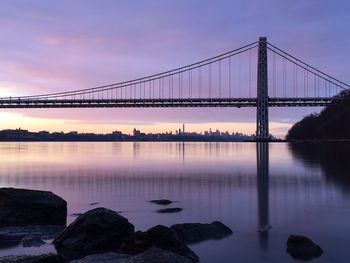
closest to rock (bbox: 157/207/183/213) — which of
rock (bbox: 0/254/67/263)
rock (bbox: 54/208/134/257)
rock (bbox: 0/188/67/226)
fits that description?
rock (bbox: 0/188/67/226)

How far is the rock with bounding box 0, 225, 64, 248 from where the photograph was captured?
7289 mm

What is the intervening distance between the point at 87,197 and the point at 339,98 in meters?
58.3

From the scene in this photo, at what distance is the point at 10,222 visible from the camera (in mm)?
8203

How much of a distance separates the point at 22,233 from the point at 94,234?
1.61m

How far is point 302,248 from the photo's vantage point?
21.1 ft

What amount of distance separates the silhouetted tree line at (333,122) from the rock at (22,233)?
5779 centimetres

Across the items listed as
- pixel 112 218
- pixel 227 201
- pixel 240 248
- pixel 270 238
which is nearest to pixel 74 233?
pixel 112 218

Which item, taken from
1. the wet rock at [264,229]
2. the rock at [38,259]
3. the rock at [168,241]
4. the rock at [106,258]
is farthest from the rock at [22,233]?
the wet rock at [264,229]

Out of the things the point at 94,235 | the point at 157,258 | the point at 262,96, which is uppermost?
the point at 262,96

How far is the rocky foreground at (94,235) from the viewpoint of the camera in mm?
5664

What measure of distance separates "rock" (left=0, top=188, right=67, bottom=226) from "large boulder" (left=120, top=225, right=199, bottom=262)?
2.55 m

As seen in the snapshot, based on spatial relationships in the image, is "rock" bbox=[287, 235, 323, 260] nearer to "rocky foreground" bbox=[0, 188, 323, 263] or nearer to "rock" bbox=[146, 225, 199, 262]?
"rocky foreground" bbox=[0, 188, 323, 263]

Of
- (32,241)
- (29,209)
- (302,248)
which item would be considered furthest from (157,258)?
(29,209)

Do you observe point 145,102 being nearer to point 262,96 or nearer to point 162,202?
point 262,96
